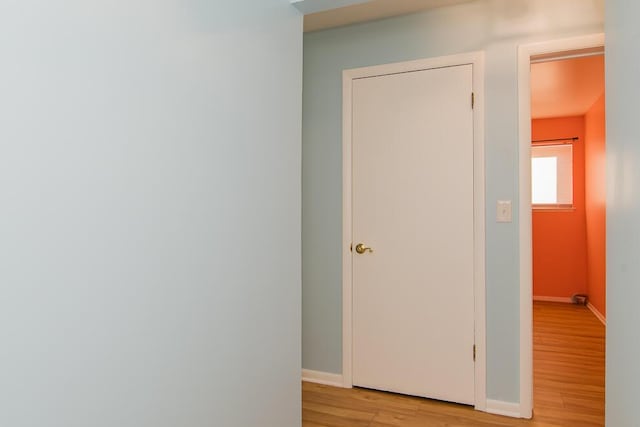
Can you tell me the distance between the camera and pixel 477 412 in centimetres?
247

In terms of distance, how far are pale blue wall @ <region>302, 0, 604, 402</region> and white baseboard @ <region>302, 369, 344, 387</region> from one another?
43 mm

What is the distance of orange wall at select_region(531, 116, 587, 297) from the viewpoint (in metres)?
5.56

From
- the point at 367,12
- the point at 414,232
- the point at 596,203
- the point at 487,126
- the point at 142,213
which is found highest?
the point at 367,12

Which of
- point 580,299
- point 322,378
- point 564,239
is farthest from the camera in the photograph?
point 564,239

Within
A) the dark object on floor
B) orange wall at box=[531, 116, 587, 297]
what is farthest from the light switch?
the dark object on floor

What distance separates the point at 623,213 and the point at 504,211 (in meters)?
0.98

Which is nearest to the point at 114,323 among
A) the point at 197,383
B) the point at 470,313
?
the point at 197,383

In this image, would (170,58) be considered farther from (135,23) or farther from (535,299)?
(535,299)

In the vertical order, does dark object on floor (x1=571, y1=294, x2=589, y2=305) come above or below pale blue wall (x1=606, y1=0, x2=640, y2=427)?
below

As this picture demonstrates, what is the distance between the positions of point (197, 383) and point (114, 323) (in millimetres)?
400

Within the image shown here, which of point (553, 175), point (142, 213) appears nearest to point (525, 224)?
point (142, 213)

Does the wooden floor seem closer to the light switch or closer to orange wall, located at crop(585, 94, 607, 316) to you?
the light switch

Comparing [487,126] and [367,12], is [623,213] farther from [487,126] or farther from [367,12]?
[367,12]

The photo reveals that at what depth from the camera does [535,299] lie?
227 inches
